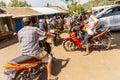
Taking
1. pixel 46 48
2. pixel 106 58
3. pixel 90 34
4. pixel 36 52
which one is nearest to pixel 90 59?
pixel 106 58

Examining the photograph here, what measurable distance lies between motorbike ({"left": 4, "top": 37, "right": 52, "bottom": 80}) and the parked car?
6966 millimetres

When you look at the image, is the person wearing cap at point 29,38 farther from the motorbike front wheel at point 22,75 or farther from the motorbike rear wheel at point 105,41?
the motorbike rear wheel at point 105,41

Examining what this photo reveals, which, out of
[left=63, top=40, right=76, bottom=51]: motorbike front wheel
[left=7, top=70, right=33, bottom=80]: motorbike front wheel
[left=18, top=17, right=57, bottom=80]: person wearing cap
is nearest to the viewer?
[left=7, top=70, right=33, bottom=80]: motorbike front wheel

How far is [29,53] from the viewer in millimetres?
5203

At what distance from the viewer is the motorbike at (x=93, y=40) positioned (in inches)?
315

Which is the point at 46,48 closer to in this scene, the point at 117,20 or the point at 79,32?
the point at 79,32

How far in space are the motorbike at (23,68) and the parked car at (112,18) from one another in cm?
697

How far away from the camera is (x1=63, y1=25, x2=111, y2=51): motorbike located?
799 centimetres

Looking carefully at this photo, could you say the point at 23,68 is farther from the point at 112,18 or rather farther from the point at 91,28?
the point at 112,18

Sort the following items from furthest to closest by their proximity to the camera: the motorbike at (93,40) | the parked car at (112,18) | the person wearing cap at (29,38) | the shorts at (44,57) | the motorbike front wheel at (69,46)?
the parked car at (112,18)
the motorbike front wheel at (69,46)
the motorbike at (93,40)
the shorts at (44,57)
the person wearing cap at (29,38)

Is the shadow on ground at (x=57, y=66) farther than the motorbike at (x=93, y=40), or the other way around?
the motorbike at (x=93, y=40)

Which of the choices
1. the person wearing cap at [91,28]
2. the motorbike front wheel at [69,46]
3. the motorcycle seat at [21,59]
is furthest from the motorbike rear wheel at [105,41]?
the motorcycle seat at [21,59]

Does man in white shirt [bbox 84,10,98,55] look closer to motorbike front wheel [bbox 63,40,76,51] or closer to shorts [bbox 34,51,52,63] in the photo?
motorbike front wheel [bbox 63,40,76,51]

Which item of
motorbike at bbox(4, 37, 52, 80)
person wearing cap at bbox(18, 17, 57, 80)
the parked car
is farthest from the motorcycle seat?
the parked car
